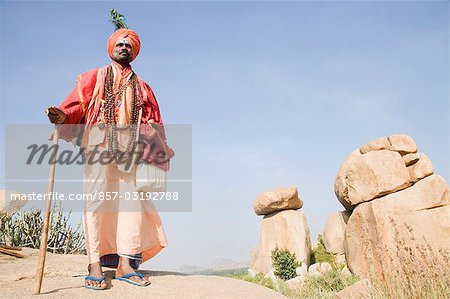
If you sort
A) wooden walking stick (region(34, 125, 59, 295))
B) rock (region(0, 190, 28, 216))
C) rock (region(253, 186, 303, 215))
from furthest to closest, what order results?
1. rock (region(253, 186, 303, 215))
2. rock (region(0, 190, 28, 216))
3. wooden walking stick (region(34, 125, 59, 295))

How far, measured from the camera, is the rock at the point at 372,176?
11.8 m

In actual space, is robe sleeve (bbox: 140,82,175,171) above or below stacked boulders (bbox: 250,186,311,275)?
above

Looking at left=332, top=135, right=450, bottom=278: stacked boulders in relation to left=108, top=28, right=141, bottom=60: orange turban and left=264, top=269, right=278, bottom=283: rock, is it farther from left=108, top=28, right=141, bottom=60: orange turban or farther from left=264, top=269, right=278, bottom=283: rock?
left=108, top=28, right=141, bottom=60: orange turban

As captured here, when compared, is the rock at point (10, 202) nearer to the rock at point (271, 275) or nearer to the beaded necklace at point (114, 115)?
the beaded necklace at point (114, 115)

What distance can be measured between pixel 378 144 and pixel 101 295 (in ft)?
37.0

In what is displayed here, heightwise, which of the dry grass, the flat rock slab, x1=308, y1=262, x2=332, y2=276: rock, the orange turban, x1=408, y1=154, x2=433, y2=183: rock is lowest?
x1=308, y1=262, x2=332, y2=276: rock

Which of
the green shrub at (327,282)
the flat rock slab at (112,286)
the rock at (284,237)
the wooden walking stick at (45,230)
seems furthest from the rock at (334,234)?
the wooden walking stick at (45,230)

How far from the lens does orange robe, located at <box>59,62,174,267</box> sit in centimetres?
412

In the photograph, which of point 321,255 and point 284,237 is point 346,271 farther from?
point 284,237

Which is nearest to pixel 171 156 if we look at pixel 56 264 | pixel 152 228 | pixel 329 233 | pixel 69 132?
pixel 152 228

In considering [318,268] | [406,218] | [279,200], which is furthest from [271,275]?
[406,218]

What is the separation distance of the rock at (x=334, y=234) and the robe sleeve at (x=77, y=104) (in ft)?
39.6

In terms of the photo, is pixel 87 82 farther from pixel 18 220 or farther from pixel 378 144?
pixel 378 144

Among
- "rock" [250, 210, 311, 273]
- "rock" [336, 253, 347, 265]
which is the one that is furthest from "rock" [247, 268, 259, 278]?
"rock" [336, 253, 347, 265]
